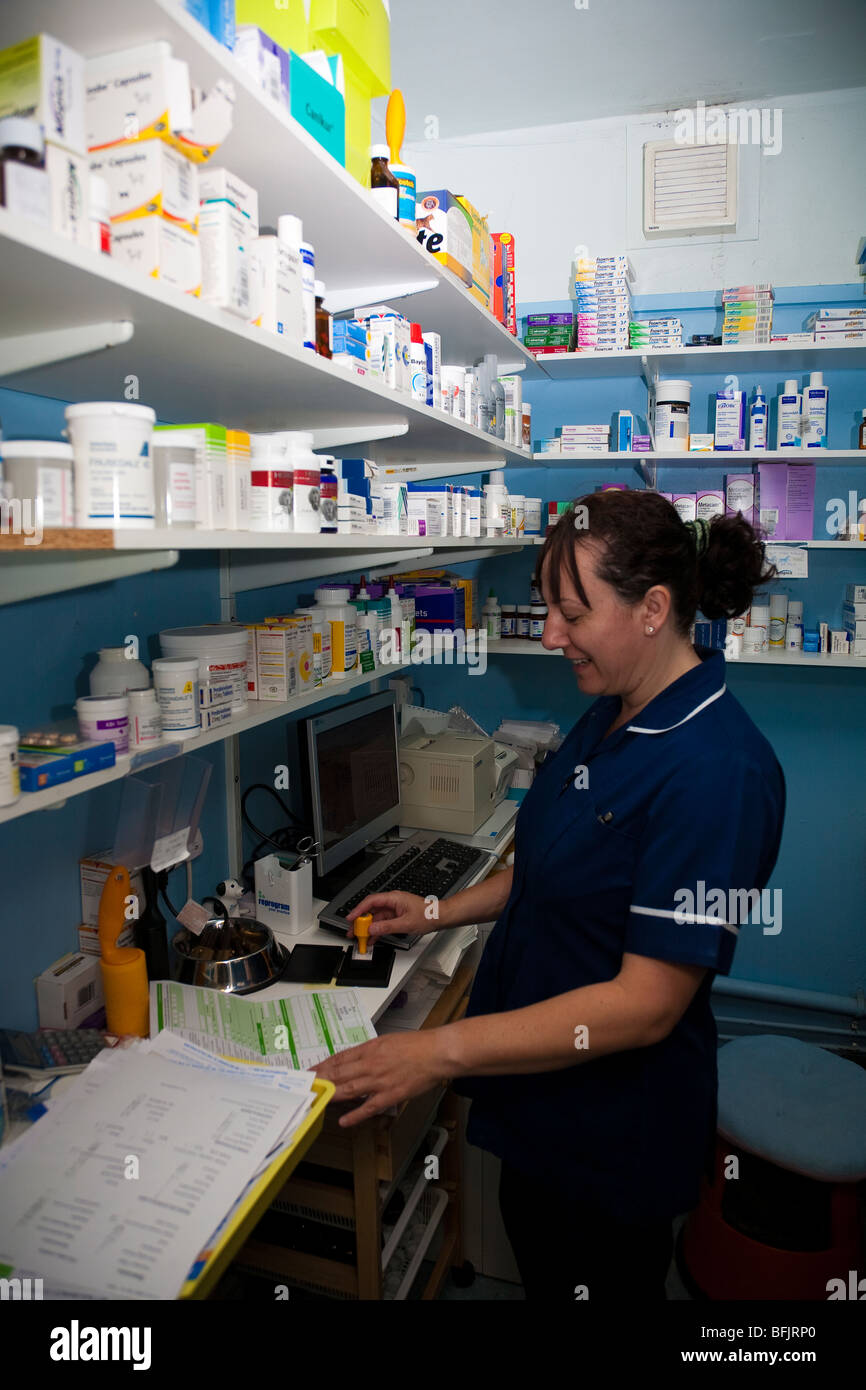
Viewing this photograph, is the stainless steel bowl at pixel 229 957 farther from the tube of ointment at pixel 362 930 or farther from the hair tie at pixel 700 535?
the hair tie at pixel 700 535

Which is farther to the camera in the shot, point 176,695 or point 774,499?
point 774,499

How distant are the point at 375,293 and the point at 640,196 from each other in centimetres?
198

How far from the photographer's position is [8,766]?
1.14 metres

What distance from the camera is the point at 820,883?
11.4 ft

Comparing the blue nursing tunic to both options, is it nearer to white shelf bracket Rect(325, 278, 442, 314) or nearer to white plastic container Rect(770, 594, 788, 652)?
white shelf bracket Rect(325, 278, 442, 314)

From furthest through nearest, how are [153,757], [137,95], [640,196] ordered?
1. [640,196]
2. [153,757]
3. [137,95]

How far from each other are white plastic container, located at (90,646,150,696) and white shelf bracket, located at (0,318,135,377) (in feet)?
1.71

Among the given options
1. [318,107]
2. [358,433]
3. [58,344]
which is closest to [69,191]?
[58,344]

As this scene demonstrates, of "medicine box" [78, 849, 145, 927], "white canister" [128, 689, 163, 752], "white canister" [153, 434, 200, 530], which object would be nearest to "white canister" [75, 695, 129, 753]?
"white canister" [128, 689, 163, 752]

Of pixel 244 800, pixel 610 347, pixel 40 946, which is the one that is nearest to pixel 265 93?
pixel 40 946

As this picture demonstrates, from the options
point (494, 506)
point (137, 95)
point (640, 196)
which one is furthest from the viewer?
point (640, 196)

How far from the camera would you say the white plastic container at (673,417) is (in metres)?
3.08

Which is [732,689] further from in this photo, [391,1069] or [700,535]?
[391,1069]
